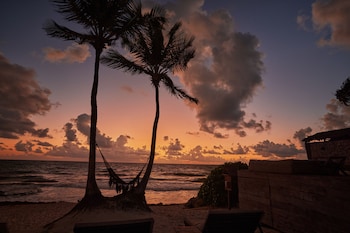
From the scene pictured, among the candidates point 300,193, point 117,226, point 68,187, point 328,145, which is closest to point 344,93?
point 328,145

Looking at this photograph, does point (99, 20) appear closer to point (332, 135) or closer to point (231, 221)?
point (231, 221)

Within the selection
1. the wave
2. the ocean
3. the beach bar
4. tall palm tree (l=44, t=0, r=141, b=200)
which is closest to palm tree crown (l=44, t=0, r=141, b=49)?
tall palm tree (l=44, t=0, r=141, b=200)

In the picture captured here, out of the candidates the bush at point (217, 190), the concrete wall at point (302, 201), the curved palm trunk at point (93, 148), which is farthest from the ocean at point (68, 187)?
the concrete wall at point (302, 201)

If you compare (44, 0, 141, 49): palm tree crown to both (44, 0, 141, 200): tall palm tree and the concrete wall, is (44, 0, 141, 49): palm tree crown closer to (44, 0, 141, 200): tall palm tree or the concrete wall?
(44, 0, 141, 200): tall palm tree

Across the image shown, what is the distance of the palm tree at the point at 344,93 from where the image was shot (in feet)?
37.2

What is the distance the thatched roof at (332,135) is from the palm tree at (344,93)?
6.08 metres

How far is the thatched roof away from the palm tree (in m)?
6.08

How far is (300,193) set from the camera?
14.4 feet

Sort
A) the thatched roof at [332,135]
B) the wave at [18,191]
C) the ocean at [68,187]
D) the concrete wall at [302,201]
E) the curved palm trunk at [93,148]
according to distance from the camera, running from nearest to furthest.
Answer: the concrete wall at [302,201]
the curved palm trunk at [93,148]
the thatched roof at [332,135]
the ocean at [68,187]
the wave at [18,191]

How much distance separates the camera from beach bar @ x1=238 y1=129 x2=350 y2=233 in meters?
3.62

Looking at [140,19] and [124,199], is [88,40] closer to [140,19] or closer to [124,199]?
[140,19]

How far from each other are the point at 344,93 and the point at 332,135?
24.0ft

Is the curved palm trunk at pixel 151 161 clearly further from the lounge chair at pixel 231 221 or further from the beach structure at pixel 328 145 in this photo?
the beach structure at pixel 328 145

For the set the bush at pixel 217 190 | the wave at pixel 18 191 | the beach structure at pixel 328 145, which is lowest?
the wave at pixel 18 191
